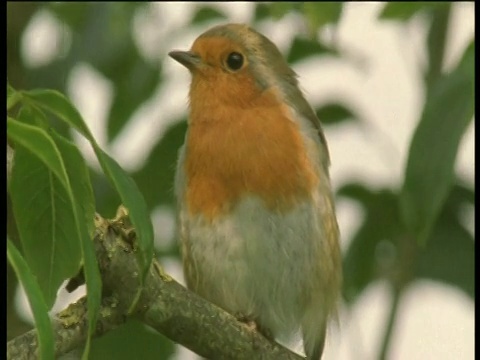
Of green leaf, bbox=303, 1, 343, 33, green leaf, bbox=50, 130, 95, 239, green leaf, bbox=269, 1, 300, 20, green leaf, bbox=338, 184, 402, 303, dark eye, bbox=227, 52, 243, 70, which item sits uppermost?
green leaf, bbox=50, 130, 95, 239

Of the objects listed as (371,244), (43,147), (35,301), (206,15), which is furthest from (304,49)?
(35,301)

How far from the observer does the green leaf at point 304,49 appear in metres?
6.07

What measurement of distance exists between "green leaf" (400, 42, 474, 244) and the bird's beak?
4.91ft

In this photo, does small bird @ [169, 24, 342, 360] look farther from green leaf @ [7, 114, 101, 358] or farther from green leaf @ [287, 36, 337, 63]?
green leaf @ [7, 114, 101, 358]

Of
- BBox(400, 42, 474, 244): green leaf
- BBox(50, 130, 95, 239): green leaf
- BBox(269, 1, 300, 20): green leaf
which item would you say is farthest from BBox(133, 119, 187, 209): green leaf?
BBox(50, 130, 95, 239): green leaf

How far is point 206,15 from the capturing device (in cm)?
610

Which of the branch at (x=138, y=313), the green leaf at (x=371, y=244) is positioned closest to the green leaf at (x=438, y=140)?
the branch at (x=138, y=313)

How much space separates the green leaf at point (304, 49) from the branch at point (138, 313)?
2266 millimetres

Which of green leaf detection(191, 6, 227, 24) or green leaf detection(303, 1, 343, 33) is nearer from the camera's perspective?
green leaf detection(303, 1, 343, 33)

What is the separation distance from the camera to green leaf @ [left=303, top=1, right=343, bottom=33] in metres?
5.20

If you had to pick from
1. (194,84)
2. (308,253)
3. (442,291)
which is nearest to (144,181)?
(194,84)

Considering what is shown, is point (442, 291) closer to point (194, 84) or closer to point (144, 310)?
point (194, 84)

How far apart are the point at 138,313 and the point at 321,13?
6.65 feet

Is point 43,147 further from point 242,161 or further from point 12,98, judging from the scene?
point 242,161
